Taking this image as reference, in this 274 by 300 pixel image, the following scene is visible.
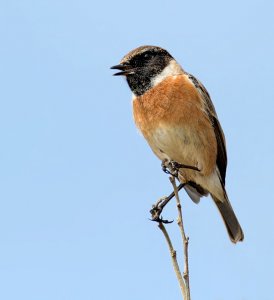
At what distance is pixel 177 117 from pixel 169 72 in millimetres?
819

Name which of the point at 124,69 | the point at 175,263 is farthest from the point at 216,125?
the point at 175,263

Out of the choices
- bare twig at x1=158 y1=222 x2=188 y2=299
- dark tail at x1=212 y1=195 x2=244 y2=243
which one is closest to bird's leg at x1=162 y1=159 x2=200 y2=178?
dark tail at x1=212 y1=195 x2=244 y2=243

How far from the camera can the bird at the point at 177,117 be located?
7.21 metres

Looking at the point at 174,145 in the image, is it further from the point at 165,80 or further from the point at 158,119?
the point at 165,80

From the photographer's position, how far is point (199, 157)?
24.4 feet

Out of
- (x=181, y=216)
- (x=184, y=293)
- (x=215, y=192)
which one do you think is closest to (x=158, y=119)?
(x=215, y=192)

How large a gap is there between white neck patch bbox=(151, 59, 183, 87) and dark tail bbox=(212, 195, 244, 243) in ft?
5.73

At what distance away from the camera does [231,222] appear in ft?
28.0

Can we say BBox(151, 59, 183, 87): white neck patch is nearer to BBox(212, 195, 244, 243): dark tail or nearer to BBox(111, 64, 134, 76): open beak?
BBox(111, 64, 134, 76): open beak

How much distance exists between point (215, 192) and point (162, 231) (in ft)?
12.8

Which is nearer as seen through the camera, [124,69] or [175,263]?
[175,263]

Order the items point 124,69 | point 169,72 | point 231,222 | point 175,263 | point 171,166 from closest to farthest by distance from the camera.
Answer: point 175,263, point 171,166, point 124,69, point 169,72, point 231,222

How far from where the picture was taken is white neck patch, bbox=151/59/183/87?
7.60m

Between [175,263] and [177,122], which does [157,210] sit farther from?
[175,263]
